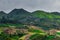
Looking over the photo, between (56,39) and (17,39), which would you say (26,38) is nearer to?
(17,39)

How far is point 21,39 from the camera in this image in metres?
153

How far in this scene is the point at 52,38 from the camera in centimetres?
14525

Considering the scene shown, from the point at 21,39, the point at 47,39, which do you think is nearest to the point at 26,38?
the point at 21,39

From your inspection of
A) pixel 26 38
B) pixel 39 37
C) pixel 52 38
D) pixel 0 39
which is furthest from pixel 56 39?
pixel 0 39

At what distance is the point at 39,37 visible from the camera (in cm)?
14925

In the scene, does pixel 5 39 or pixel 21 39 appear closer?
pixel 5 39

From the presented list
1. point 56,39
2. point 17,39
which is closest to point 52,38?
point 56,39

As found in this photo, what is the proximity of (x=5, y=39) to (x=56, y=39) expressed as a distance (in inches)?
1310

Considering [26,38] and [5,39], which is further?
[26,38]

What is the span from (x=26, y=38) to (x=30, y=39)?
8146 mm

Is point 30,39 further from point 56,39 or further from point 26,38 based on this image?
point 56,39

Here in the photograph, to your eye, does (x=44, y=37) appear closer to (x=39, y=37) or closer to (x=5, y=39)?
(x=39, y=37)

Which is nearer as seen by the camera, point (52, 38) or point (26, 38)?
point (52, 38)

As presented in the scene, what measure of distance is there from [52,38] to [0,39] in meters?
34.6
